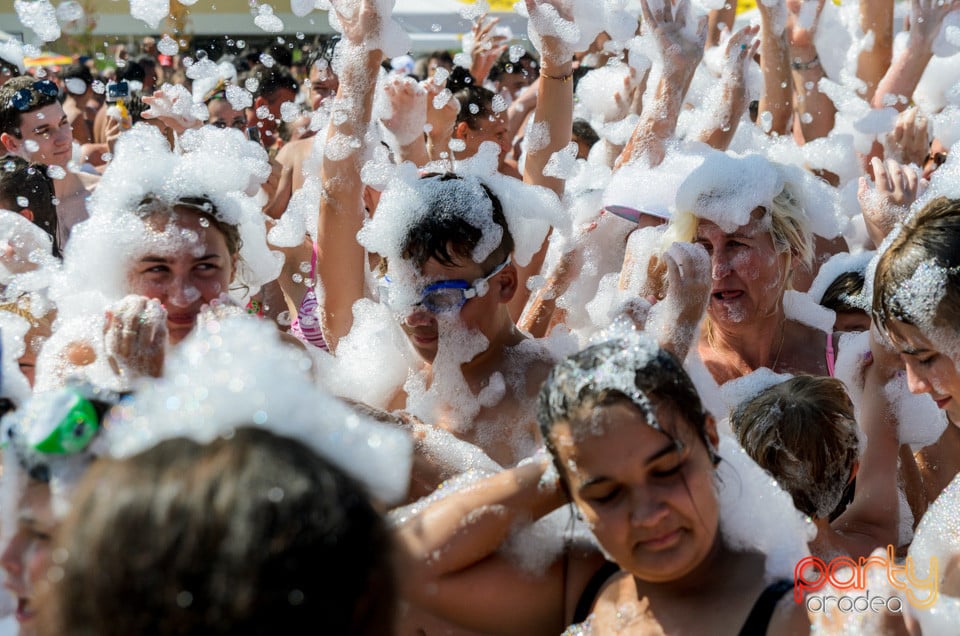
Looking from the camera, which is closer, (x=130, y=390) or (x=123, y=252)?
(x=130, y=390)

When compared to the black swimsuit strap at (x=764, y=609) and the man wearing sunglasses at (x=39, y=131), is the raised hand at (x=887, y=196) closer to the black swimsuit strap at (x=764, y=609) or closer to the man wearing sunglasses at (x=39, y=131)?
the black swimsuit strap at (x=764, y=609)

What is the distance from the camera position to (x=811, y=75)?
4.38m

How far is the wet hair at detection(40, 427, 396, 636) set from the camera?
1011 millimetres

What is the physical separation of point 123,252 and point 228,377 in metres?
1.62

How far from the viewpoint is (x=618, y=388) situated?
1.77 m

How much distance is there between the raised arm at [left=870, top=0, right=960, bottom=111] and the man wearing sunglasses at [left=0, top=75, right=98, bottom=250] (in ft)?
11.4

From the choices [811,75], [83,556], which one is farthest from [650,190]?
[83,556]

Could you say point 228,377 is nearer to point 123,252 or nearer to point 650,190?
point 123,252

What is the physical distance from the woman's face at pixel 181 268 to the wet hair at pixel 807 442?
143 cm

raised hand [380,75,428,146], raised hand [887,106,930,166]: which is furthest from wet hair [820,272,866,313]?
raised hand [380,75,428,146]

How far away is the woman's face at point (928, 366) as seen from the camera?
2018mm

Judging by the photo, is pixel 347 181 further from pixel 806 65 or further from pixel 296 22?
pixel 296 22

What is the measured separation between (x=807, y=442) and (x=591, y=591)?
2.09 feet

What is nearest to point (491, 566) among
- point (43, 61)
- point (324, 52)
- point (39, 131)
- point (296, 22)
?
point (39, 131)
